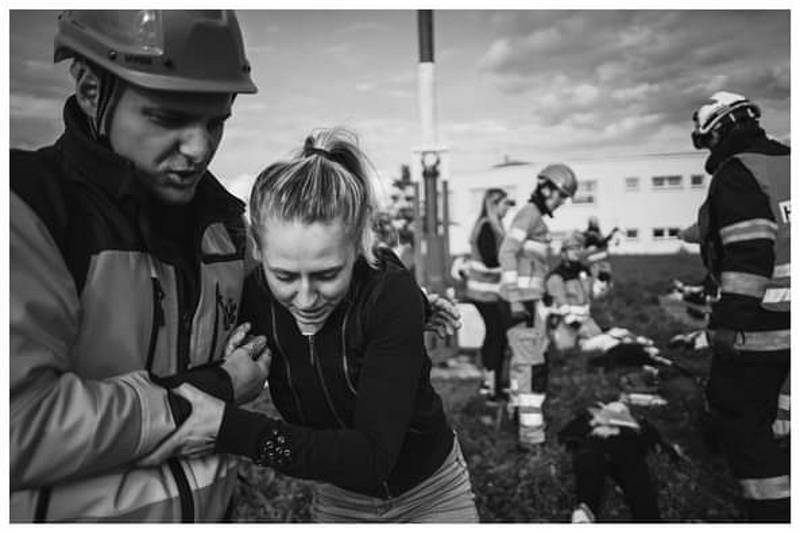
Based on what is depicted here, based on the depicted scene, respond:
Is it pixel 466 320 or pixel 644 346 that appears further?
pixel 466 320

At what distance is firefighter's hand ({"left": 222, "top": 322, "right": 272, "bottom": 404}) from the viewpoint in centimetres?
118

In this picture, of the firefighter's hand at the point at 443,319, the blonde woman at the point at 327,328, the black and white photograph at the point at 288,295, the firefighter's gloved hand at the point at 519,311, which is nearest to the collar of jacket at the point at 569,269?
the firefighter's gloved hand at the point at 519,311

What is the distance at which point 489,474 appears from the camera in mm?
3527

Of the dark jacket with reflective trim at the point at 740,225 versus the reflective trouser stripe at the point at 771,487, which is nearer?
the dark jacket with reflective trim at the point at 740,225

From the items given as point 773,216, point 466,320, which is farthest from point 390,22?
point 466,320

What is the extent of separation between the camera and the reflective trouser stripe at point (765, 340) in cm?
260

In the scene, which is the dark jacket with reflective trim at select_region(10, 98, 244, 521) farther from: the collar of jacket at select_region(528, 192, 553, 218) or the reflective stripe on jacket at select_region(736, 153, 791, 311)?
the collar of jacket at select_region(528, 192, 553, 218)

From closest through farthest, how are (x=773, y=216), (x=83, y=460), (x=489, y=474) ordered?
(x=83, y=460) < (x=773, y=216) < (x=489, y=474)

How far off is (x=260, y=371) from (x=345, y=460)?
0.19m

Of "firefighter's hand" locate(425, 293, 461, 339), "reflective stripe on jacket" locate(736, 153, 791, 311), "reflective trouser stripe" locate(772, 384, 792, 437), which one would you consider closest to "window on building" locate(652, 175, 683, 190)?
"reflective stripe on jacket" locate(736, 153, 791, 311)

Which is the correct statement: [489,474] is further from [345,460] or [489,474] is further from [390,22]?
[345,460]

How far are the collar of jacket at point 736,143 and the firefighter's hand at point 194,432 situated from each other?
2.12 meters

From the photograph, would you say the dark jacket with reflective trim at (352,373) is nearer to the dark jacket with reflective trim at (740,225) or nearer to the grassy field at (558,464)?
the dark jacket with reflective trim at (740,225)

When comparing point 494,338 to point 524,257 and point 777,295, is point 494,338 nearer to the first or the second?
point 524,257
